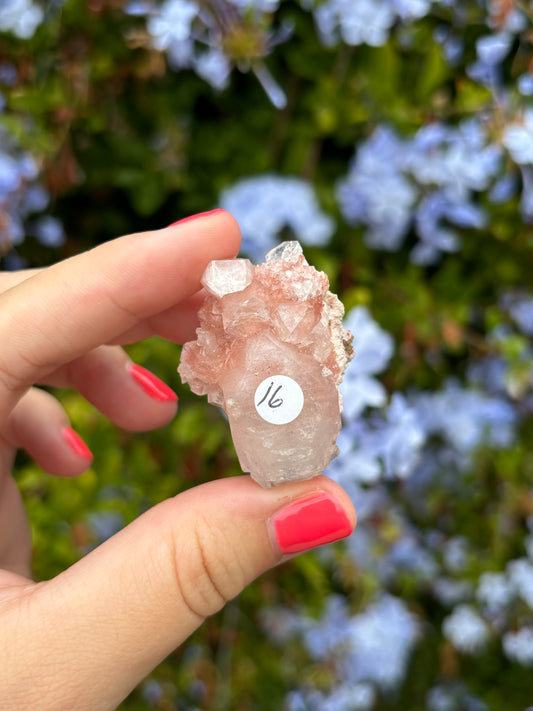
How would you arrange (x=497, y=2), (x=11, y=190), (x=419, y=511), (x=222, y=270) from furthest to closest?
1. (x=419, y=511)
2. (x=11, y=190)
3. (x=497, y=2)
4. (x=222, y=270)

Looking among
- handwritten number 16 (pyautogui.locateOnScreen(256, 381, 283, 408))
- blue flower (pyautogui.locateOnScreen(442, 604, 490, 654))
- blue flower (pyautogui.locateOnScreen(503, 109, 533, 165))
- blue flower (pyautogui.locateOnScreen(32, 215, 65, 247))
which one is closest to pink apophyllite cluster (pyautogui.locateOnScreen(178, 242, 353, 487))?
handwritten number 16 (pyautogui.locateOnScreen(256, 381, 283, 408))

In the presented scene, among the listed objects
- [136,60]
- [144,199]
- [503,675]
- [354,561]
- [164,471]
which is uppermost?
[136,60]

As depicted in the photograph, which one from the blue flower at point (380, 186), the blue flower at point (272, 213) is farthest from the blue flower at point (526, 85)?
the blue flower at point (272, 213)

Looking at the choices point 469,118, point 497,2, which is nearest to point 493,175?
point 469,118

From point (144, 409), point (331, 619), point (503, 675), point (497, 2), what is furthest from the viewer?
point (503, 675)

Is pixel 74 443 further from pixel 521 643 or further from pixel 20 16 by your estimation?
pixel 521 643

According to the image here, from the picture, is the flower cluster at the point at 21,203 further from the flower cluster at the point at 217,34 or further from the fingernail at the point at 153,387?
the fingernail at the point at 153,387

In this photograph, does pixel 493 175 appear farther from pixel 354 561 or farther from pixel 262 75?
pixel 354 561

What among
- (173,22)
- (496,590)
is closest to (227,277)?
(173,22)
